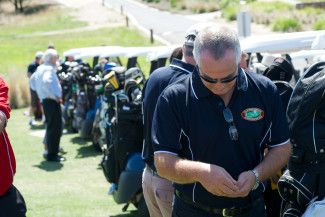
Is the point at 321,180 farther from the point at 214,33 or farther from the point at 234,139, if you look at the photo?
the point at 214,33

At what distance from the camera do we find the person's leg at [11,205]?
4.23m

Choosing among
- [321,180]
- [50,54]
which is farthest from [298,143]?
[50,54]

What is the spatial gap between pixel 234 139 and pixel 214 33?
50cm

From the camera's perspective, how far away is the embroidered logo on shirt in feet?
10.9

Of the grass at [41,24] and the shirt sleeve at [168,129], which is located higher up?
the shirt sleeve at [168,129]

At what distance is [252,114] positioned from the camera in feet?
10.9

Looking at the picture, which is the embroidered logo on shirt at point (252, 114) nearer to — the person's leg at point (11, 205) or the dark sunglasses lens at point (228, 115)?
the dark sunglasses lens at point (228, 115)

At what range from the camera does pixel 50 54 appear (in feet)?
36.2

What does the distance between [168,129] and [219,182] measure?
39cm

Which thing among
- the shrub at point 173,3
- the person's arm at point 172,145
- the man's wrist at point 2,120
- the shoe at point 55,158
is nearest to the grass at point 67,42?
the shrub at point 173,3

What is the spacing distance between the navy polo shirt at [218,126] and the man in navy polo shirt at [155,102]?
1012 millimetres

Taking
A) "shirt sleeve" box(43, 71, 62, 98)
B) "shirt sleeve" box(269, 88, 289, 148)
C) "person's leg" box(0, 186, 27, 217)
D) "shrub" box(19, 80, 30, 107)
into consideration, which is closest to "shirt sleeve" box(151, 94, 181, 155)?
"shirt sleeve" box(269, 88, 289, 148)

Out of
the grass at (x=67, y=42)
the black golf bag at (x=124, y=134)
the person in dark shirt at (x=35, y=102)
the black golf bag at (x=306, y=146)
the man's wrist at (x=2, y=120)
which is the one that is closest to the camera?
the black golf bag at (x=306, y=146)

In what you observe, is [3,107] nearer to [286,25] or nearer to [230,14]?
[286,25]
